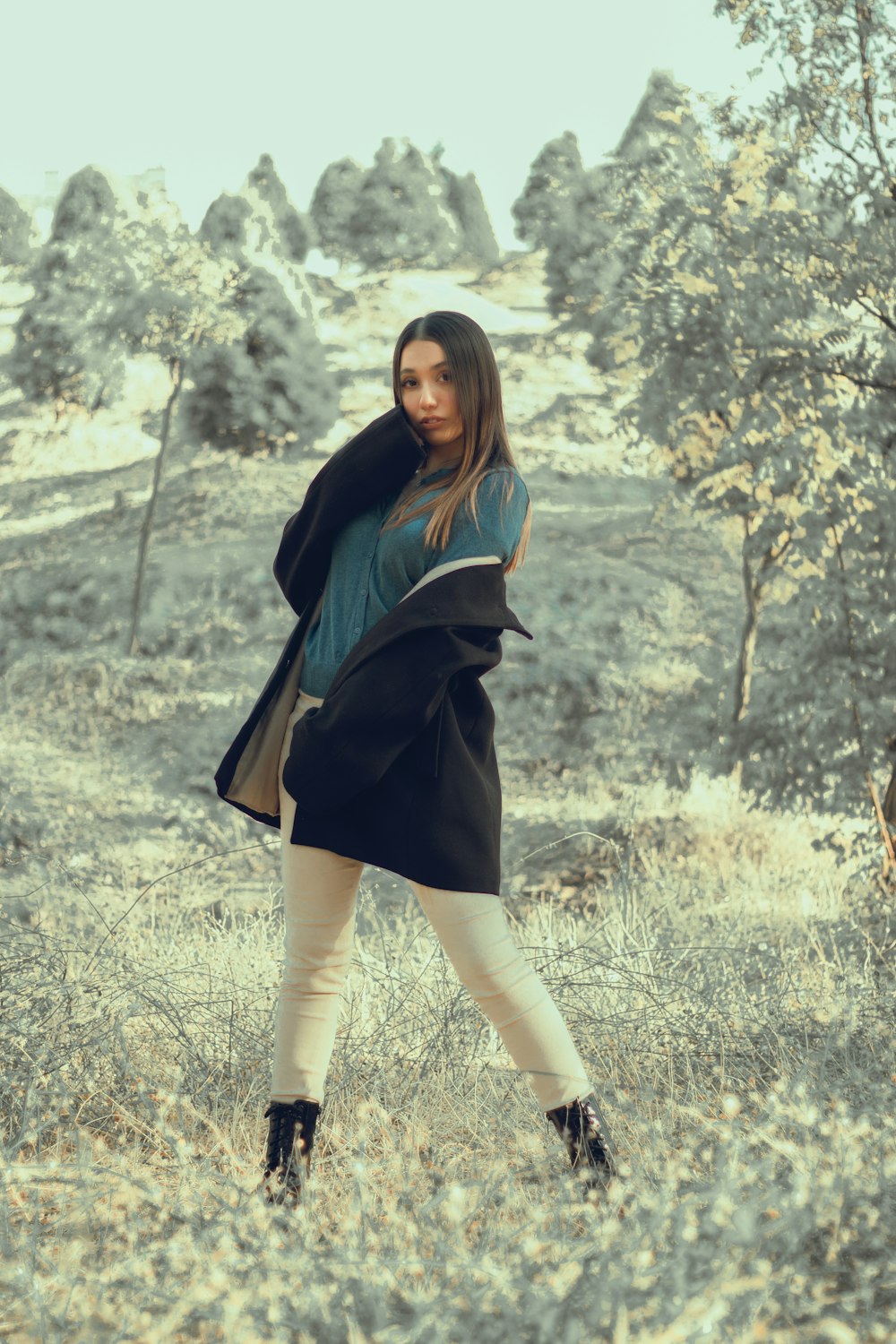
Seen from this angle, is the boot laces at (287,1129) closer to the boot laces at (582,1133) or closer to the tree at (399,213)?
the boot laces at (582,1133)

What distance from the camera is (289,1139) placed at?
86.8 inches

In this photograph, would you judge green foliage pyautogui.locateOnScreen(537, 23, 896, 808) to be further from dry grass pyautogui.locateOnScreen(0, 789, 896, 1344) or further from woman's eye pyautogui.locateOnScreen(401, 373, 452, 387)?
woman's eye pyautogui.locateOnScreen(401, 373, 452, 387)

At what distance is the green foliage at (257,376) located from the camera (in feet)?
58.1

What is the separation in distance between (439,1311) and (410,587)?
1.19 m

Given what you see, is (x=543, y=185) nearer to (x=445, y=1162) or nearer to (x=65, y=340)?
(x=65, y=340)

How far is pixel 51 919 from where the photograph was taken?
7.20 metres

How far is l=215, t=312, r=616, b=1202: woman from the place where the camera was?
2043 millimetres

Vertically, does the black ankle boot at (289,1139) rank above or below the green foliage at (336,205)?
below

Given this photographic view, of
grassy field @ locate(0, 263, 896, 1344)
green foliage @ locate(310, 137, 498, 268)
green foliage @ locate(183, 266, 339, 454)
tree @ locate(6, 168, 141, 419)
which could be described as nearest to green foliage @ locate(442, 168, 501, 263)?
green foliage @ locate(310, 137, 498, 268)

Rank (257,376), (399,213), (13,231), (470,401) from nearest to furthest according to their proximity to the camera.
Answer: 1. (470,401)
2. (257,376)
3. (13,231)
4. (399,213)

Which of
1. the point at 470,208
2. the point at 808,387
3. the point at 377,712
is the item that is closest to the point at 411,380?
the point at 377,712

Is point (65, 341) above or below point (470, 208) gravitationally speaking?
below

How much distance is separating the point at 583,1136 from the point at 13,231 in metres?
37.5

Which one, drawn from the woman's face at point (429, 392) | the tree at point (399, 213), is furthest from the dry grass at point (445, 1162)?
the tree at point (399, 213)
